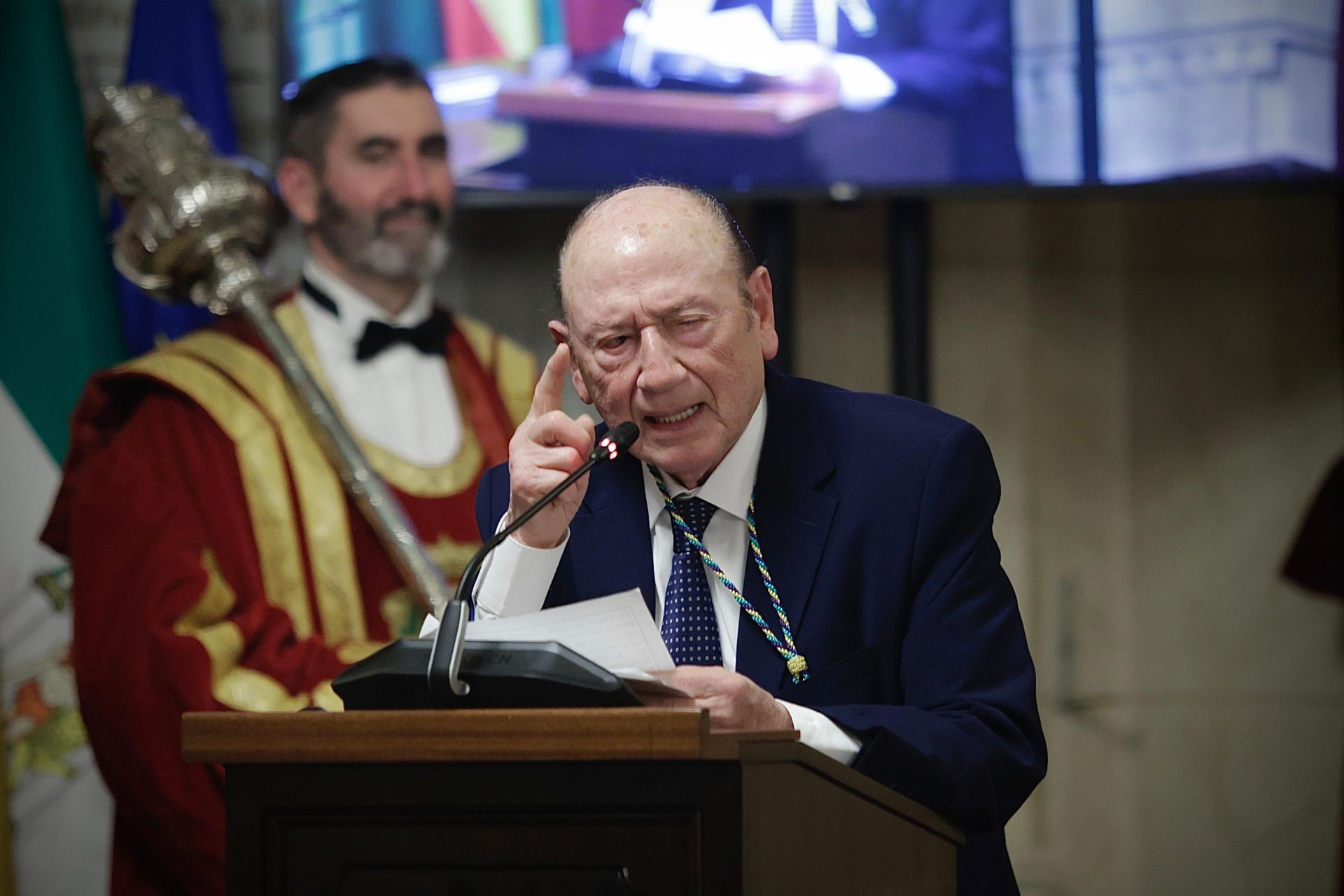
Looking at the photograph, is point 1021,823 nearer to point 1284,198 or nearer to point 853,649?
point 1284,198

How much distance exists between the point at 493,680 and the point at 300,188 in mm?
2588

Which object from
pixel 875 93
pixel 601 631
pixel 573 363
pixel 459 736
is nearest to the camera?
pixel 459 736

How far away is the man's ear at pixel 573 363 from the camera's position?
2.08 metres

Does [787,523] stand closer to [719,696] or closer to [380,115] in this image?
[719,696]

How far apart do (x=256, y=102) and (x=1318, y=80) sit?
284 centimetres

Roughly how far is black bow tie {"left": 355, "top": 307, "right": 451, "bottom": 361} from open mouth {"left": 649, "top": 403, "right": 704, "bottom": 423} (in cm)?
188

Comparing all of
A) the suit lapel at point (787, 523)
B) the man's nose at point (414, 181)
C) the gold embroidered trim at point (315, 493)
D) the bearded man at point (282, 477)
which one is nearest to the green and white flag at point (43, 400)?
the bearded man at point (282, 477)

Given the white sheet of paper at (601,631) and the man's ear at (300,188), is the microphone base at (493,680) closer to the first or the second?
the white sheet of paper at (601,631)

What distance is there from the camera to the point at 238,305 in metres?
3.61

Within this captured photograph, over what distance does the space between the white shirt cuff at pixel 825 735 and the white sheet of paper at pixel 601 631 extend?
0.18 meters

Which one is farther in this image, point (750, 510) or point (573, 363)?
point (573, 363)

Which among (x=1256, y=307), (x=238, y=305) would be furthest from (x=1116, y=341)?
(x=238, y=305)

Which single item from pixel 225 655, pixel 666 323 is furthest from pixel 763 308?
pixel 225 655

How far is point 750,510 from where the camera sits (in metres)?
2.02
